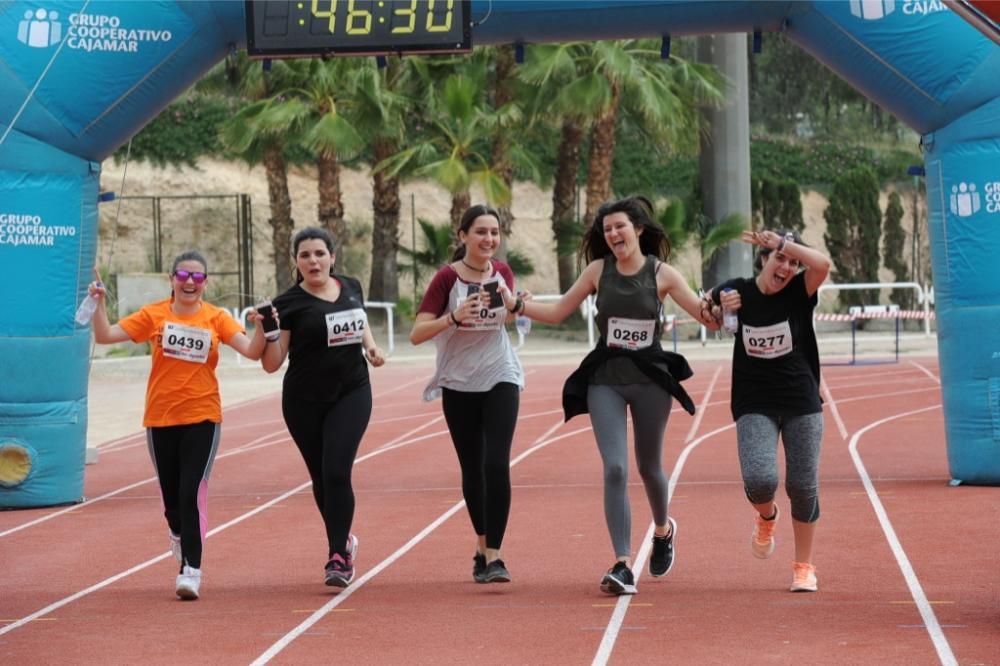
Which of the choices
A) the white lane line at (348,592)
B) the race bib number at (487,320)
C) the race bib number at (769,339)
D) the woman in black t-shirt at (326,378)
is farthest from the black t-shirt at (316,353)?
the race bib number at (769,339)

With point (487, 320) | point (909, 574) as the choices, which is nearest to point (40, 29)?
point (487, 320)

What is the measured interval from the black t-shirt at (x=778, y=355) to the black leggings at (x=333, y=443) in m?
1.77

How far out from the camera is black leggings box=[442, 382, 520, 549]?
8.07 metres

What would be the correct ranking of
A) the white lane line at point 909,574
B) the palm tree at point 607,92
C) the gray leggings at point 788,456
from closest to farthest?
the white lane line at point 909,574
the gray leggings at point 788,456
the palm tree at point 607,92

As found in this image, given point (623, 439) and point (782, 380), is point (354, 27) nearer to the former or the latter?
point (623, 439)

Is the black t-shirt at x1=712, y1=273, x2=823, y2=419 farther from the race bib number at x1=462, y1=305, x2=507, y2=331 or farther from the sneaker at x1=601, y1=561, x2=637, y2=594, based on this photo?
the race bib number at x1=462, y1=305, x2=507, y2=331

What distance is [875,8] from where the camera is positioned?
11.3 meters

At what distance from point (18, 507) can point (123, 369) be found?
16191 mm

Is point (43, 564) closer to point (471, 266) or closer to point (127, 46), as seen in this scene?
point (471, 266)

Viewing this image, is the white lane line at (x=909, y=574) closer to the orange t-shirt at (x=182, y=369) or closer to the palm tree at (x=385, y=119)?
the orange t-shirt at (x=182, y=369)

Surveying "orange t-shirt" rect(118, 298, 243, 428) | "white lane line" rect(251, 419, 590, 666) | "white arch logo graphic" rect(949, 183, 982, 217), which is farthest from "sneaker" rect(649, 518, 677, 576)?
"white arch logo graphic" rect(949, 183, 982, 217)

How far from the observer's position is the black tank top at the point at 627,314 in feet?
25.7

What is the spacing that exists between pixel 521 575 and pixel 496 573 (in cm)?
41

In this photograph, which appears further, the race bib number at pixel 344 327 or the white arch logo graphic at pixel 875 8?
the white arch logo graphic at pixel 875 8
